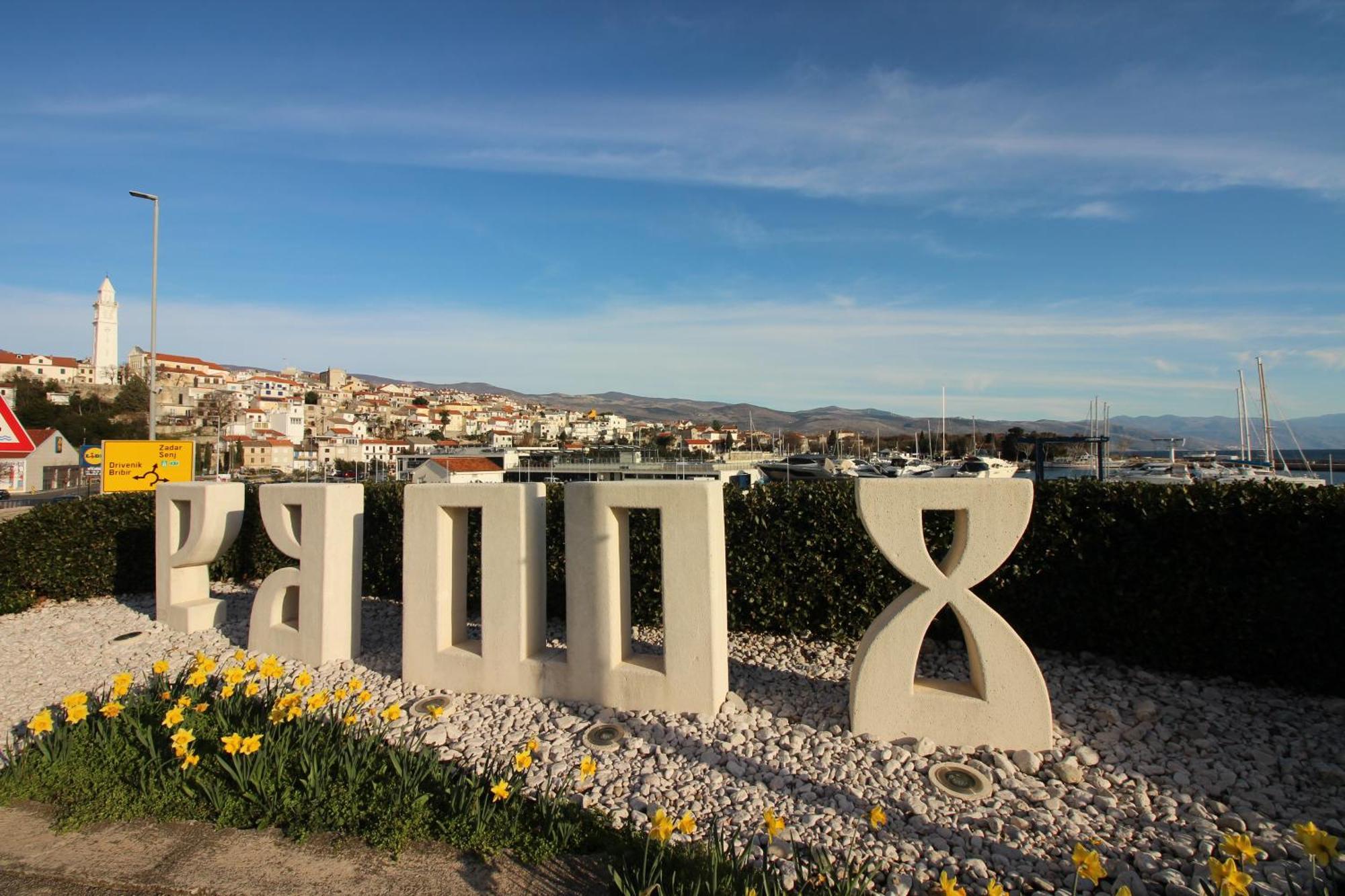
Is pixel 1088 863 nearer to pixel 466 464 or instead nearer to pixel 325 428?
pixel 466 464

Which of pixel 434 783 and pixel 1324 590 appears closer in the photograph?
pixel 434 783

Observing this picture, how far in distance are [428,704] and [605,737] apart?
1.77 meters

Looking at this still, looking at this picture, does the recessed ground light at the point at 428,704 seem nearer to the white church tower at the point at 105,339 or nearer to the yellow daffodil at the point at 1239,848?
the yellow daffodil at the point at 1239,848

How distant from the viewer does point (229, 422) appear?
105562 mm

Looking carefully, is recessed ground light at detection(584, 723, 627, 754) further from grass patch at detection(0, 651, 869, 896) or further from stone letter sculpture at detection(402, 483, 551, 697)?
stone letter sculpture at detection(402, 483, 551, 697)

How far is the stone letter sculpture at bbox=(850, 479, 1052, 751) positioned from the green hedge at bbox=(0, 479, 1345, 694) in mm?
1742

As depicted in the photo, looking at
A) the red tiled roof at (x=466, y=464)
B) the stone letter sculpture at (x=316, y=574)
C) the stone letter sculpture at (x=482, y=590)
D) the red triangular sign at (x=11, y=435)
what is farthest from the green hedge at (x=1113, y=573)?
the red tiled roof at (x=466, y=464)

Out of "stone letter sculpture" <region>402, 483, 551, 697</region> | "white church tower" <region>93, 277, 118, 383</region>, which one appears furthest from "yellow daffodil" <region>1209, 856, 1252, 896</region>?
"white church tower" <region>93, 277, 118, 383</region>

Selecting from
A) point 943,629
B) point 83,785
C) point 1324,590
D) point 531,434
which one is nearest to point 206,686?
point 83,785

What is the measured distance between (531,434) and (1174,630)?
146 metres

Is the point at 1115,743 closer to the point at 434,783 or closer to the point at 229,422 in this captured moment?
the point at 434,783

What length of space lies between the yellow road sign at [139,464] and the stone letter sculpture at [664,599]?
10518mm

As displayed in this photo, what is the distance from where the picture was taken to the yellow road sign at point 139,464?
12.5m

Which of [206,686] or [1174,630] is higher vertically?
[1174,630]
